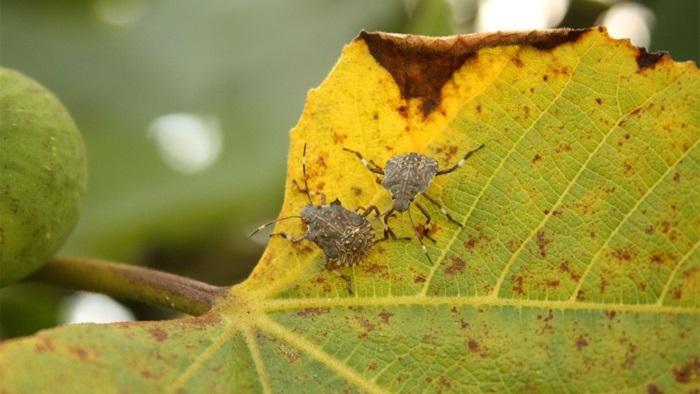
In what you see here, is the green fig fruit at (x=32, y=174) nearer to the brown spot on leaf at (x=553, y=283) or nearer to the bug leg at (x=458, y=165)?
the bug leg at (x=458, y=165)

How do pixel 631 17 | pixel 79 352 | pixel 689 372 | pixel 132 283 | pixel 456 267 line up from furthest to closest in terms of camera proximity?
pixel 631 17 < pixel 132 283 < pixel 456 267 < pixel 689 372 < pixel 79 352

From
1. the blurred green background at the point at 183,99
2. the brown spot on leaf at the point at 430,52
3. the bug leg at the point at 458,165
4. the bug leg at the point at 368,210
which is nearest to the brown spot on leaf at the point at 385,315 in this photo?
the bug leg at the point at 368,210

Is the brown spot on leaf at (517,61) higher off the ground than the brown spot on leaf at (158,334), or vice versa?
the brown spot on leaf at (517,61)

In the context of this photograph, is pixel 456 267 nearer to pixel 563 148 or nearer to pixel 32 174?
pixel 563 148

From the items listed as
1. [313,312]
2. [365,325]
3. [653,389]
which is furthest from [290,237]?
[653,389]

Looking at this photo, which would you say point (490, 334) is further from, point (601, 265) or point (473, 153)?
point (473, 153)

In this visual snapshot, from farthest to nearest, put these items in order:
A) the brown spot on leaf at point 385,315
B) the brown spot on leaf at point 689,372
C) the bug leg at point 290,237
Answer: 1. the bug leg at point 290,237
2. the brown spot on leaf at point 385,315
3. the brown spot on leaf at point 689,372

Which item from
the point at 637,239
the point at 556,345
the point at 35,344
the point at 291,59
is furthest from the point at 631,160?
the point at 291,59
